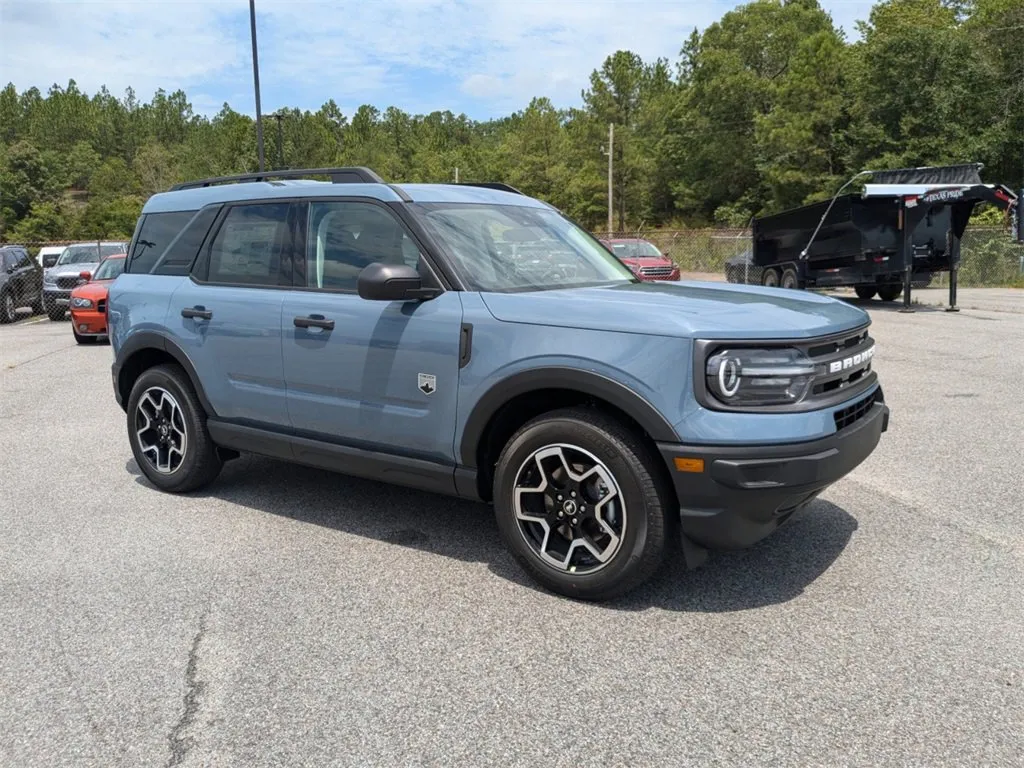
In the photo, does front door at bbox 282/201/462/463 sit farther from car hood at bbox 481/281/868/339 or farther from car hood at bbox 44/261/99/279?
car hood at bbox 44/261/99/279

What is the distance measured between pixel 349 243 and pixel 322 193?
374mm

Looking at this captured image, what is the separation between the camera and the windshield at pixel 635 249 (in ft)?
70.6

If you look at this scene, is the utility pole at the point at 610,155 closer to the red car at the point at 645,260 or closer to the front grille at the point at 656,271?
the red car at the point at 645,260

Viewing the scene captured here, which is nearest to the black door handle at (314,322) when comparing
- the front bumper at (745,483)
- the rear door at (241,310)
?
the rear door at (241,310)

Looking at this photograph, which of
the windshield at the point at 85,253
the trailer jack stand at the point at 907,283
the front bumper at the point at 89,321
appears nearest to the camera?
the front bumper at the point at 89,321

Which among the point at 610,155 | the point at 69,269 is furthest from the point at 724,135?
the point at 69,269

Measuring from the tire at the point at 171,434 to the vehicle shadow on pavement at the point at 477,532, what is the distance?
0.22 meters

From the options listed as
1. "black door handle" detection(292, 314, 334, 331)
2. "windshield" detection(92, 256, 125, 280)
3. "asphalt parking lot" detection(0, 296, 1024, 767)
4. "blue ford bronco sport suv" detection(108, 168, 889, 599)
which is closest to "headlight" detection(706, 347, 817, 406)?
"blue ford bronco sport suv" detection(108, 168, 889, 599)

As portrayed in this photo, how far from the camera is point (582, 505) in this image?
3.73 metres

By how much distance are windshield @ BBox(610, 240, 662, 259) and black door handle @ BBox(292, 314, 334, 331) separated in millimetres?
17327

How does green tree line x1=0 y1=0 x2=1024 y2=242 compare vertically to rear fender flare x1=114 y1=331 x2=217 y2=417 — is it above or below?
above

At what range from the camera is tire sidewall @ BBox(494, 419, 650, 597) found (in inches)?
140

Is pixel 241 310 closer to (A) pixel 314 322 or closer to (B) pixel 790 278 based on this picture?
(A) pixel 314 322

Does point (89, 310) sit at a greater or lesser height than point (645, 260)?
lesser
